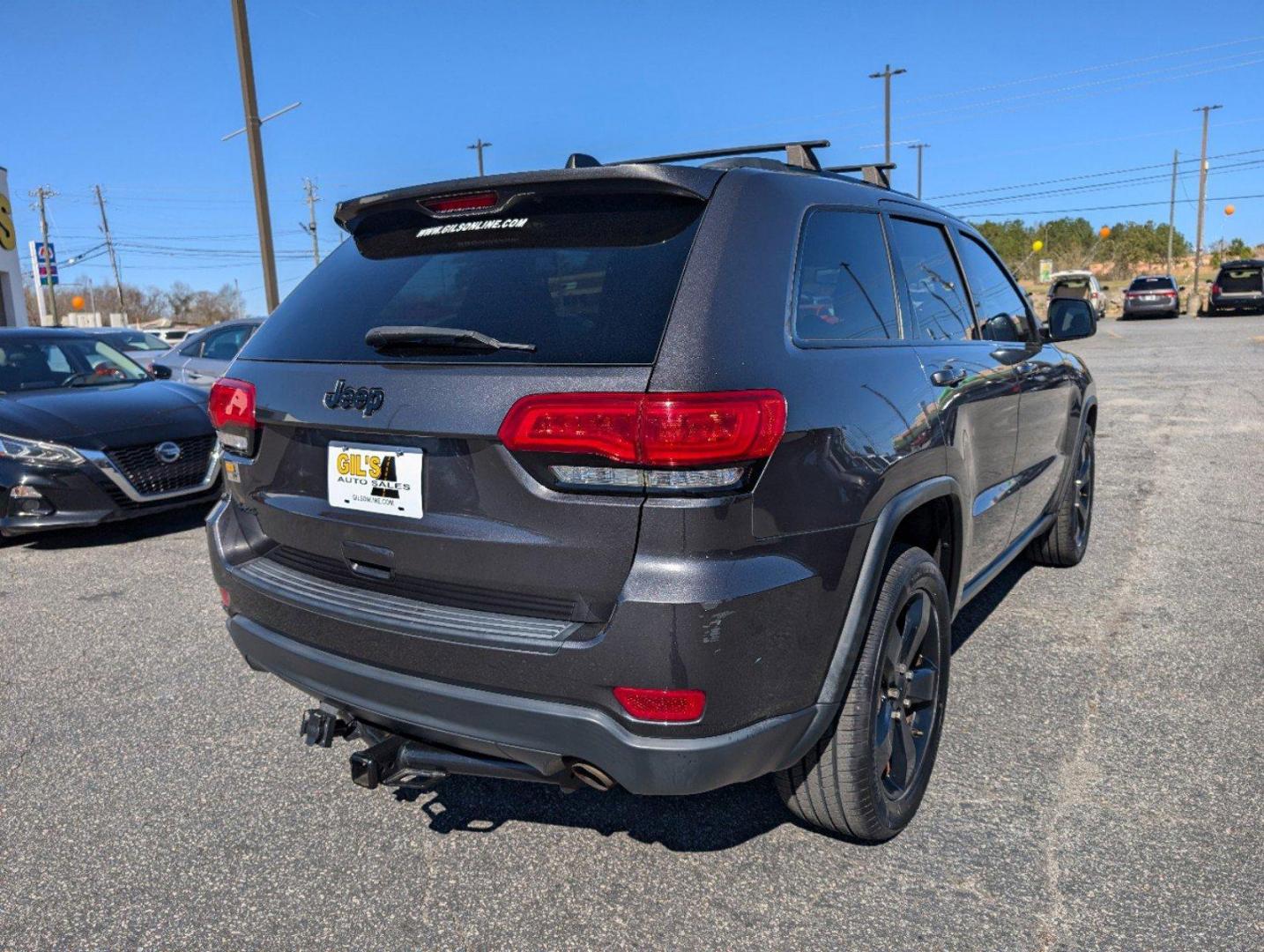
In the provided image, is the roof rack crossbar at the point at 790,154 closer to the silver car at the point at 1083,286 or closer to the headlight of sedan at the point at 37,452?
the headlight of sedan at the point at 37,452

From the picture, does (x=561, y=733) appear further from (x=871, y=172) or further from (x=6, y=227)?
(x=6, y=227)

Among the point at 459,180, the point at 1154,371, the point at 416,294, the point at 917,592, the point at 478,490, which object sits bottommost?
the point at 1154,371

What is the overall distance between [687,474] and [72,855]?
6.82 feet

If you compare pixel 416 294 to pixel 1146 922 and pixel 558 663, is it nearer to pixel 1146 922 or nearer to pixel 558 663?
pixel 558 663

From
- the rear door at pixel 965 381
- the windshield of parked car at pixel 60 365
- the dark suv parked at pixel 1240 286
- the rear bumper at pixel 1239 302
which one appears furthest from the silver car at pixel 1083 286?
the rear door at pixel 965 381

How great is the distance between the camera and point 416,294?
255 centimetres

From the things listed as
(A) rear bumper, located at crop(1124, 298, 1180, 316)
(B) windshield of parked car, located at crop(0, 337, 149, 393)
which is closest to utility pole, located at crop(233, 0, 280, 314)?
(B) windshield of parked car, located at crop(0, 337, 149, 393)

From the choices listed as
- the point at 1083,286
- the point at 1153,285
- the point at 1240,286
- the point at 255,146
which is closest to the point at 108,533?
the point at 255,146

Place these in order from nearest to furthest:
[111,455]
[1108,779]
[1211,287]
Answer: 1. [1108,779]
2. [111,455]
3. [1211,287]

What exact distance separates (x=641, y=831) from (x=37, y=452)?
16.6 feet

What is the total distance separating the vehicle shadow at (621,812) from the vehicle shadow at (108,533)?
4386 millimetres

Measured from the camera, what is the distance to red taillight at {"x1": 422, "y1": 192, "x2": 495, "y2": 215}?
2.49 metres

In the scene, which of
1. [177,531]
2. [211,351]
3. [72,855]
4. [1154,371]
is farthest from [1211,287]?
[72,855]

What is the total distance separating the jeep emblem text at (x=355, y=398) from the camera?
91.0 inches
